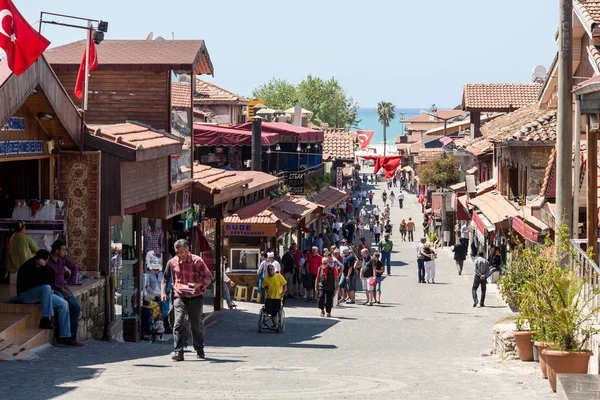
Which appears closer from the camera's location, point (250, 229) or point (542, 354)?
point (542, 354)

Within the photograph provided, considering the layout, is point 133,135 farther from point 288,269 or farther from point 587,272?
point 288,269

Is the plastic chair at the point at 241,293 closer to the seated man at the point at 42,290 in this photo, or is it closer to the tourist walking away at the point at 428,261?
the tourist walking away at the point at 428,261

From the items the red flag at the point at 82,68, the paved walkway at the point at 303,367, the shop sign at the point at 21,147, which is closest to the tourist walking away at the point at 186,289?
the paved walkway at the point at 303,367

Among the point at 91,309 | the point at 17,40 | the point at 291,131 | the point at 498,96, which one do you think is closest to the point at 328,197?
the point at 291,131

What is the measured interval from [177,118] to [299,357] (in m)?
7.91

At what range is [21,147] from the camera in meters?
15.1

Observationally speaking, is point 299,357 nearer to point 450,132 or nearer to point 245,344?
point 245,344

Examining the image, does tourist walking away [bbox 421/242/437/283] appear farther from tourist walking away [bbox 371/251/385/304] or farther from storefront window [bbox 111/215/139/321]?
storefront window [bbox 111/215/139/321]

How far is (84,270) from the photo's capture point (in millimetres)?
16797

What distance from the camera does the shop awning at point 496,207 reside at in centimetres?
2998

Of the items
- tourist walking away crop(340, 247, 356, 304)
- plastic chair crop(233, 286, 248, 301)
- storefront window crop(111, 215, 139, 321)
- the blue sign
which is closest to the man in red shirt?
tourist walking away crop(340, 247, 356, 304)

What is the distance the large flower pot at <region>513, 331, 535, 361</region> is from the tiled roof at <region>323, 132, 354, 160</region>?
1816 inches

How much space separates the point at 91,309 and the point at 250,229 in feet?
41.5

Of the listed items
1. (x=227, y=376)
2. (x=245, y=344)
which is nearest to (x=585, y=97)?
(x=227, y=376)
